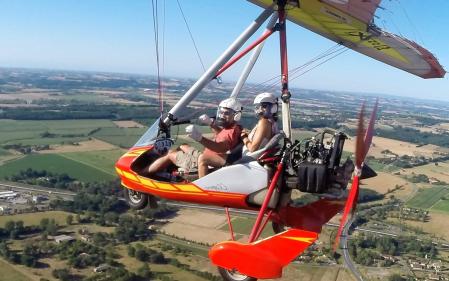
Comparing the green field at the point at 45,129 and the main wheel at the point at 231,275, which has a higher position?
the main wheel at the point at 231,275

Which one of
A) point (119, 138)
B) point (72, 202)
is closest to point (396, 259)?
point (72, 202)

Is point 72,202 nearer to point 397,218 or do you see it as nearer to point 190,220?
point 190,220

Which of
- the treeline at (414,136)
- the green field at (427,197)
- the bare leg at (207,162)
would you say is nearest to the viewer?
the bare leg at (207,162)

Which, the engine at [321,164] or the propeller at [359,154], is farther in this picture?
the engine at [321,164]

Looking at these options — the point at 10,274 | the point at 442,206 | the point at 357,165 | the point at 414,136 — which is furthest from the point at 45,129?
the point at 357,165

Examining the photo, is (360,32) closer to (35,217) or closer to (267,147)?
(267,147)

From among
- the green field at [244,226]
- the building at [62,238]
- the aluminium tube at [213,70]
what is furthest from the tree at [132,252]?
the aluminium tube at [213,70]

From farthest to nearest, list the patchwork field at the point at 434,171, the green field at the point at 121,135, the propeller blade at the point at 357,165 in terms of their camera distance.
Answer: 1. the patchwork field at the point at 434,171
2. the green field at the point at 121,135
3. the propeller blade at the point at 357,165

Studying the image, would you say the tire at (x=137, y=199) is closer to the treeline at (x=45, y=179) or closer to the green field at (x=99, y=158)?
the treeline at (x=45, y=179)
